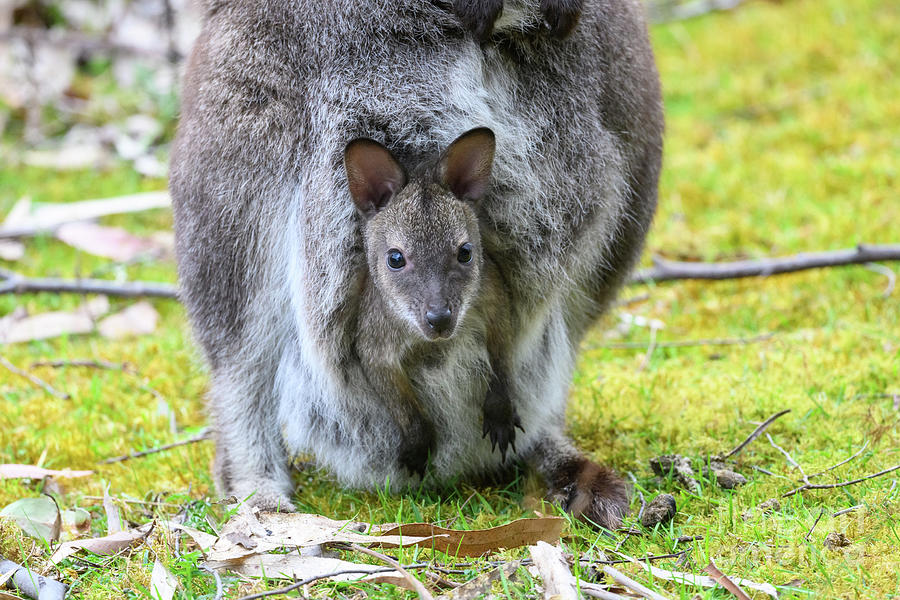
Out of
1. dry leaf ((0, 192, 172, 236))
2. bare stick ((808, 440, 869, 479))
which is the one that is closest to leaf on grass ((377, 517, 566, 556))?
bare stick ((808, 440, 869, 479))

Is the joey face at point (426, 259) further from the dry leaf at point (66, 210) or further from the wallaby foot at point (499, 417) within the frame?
the dry leaf at point (66, 210)

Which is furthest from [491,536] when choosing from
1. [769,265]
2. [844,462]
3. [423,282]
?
[769,265]

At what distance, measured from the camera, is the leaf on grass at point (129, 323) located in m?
3.83

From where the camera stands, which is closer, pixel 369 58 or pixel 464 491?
pixel 369 58

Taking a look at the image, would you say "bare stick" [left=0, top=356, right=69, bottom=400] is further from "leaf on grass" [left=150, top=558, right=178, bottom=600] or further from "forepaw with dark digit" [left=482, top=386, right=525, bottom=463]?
"forepaw with dark digit" [left=482, top=386, right=525, bottom=463]

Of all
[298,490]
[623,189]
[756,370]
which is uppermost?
[623,189]

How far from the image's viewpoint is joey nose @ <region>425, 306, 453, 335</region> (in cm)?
210

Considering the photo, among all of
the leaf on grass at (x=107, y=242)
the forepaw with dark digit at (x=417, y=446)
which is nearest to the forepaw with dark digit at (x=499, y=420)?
the forepaw with dark digit at (x=417, y=446)

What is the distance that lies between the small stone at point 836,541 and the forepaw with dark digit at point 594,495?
428 millimetres

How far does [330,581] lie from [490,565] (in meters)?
0.31

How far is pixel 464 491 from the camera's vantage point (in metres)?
2.57

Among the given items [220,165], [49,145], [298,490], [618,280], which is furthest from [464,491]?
[49,145]

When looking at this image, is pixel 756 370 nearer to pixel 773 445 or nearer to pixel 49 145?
pixel 773 445

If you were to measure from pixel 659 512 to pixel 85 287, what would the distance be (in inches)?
93.8
